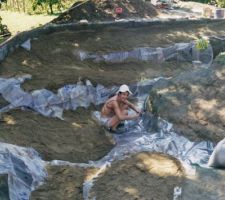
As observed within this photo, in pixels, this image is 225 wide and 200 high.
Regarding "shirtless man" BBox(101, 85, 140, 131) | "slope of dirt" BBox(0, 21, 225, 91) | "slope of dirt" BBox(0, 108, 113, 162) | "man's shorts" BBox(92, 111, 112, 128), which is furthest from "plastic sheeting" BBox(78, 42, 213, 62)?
"shirtless man" BBox(101, 85, 140, 131)

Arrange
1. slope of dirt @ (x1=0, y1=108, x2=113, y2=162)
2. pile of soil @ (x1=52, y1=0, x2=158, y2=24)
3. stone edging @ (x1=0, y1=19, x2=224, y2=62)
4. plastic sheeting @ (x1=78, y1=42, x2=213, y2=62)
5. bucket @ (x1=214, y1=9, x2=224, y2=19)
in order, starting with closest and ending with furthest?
slope of dirt @ (x1=0, y1=108, x2=113, y2=162) < stone edging @ (x1=0, y1=19, x2=224, y2=62) < plastic sheeting @ (x1=78, y1=42, x2=213, y2=62) < pile of soil @ (x1=52, y1=0, x2=158, y2=24) < bucket @ (x1=214, y1=9, x2=224, y2=19)

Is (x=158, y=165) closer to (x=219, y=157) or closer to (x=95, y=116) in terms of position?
(x=219, y=157)

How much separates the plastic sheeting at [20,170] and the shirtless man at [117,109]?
1.74 m

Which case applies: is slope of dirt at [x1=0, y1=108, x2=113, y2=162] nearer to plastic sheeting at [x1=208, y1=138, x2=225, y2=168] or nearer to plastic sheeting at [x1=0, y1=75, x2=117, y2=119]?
plastic sheeting at [x1=0, y1=75, x2=117, y2=119]

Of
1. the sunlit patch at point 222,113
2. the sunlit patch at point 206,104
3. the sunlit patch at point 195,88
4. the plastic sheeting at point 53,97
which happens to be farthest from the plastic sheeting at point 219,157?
the plastic sheeting at point 53,97

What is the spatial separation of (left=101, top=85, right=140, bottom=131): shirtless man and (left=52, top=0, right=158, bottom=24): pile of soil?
662 centimetres

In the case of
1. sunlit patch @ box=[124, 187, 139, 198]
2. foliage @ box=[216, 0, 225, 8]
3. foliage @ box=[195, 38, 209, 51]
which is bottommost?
sunlit patch @ box=[124, 187, 139, 198]

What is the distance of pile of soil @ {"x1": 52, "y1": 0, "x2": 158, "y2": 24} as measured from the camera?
13863 mm

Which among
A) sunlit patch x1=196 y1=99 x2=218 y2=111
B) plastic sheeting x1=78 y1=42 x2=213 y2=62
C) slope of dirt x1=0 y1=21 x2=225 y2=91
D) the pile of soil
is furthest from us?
the pile of soil

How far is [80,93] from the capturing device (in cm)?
814

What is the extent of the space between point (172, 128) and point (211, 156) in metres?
1.31

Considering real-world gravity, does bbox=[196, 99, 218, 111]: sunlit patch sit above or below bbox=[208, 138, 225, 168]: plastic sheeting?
above

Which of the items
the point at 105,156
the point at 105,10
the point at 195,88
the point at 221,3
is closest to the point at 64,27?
the point at 105,10

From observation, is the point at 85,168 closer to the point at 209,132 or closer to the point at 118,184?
the point at 118,184
